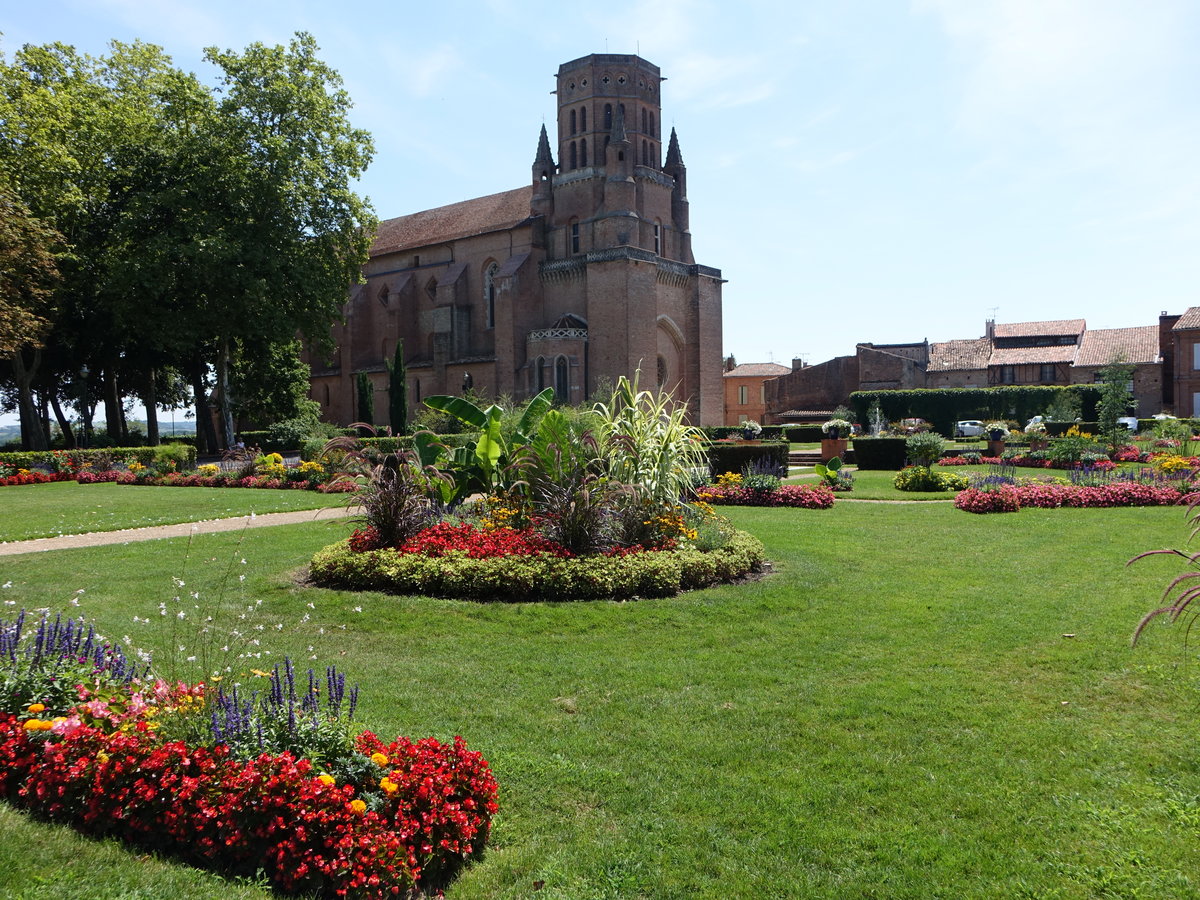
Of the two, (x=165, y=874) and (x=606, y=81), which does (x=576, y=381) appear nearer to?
(x=606, y=81)

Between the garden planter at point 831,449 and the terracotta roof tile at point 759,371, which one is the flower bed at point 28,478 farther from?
the terracotta roof tile at point 759,371

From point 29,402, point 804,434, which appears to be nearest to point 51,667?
point 29,402

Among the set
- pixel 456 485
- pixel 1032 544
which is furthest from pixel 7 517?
pixel 1032 544

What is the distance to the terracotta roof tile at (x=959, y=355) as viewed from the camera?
61.1 metres

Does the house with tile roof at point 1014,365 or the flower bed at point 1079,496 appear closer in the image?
the flower bed at point 1079,496

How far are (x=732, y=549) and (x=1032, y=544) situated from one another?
4.69 meters

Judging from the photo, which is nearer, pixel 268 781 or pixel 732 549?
pixel 268 781

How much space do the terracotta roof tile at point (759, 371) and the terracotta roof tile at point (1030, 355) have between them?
1624 cm

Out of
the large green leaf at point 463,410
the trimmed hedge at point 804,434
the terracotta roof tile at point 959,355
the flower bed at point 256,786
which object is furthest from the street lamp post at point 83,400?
the terracotta roof tile at point 959,355

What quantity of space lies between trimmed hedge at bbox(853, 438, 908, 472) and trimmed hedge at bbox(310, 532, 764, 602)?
59.0ft

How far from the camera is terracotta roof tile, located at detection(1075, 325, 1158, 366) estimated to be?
5588 centimetres

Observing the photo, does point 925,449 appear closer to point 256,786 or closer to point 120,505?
point 120,505

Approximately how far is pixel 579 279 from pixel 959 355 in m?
35.6

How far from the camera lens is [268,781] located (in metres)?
3.34
